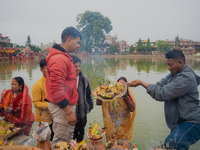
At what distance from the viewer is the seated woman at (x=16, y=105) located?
9.45 feet

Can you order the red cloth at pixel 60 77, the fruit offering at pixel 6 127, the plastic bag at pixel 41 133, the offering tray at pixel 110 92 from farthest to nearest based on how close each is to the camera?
the fruit offering at pixel 6 127, the offering tray at pixel 110 92, the red cloth at pixel 60 77, the plastic bag at pixel 41 133

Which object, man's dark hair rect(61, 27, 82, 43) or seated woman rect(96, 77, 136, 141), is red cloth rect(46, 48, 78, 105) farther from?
seated woman rect(96, 77, 136, 141)

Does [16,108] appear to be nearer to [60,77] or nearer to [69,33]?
[60,77]

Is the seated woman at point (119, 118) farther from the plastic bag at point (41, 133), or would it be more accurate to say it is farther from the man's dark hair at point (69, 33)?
the man's dark hair at point (69, 33)

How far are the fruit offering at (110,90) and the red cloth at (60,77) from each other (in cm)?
55

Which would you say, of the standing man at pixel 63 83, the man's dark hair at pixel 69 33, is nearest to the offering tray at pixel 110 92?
the standing man at pixel 63 83

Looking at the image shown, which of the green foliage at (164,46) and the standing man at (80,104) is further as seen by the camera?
the green foliage at (164,46)

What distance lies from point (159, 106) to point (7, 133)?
534cm

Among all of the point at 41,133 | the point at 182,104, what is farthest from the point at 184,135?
the point at 41,133

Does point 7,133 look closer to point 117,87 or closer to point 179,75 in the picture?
point 117,87

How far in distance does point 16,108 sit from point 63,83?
1.75m

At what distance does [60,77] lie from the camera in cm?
179

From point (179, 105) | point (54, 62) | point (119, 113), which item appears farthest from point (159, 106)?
point (54, 62)

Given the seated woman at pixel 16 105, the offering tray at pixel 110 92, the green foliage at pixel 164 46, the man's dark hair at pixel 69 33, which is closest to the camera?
the man's dark hair at pixel 69 33
